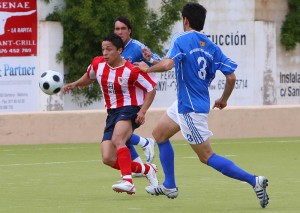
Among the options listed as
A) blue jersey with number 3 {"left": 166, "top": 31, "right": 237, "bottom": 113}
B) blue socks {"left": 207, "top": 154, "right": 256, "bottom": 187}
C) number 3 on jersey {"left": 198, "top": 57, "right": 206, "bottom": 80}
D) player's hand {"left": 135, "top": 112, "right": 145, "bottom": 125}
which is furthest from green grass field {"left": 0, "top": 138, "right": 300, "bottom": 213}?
number 3 on jersey {"left": 198, "top": 57, "right": 206, "bottom": 80}

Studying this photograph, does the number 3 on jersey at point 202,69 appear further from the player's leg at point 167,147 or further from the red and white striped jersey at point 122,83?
the red and white striped jersey at point 122,83

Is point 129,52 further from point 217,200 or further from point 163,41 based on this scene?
point 163,41

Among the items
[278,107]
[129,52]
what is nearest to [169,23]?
[278,107]

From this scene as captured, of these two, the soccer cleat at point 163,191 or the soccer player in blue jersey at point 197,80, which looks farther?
the soccer cleat at point 163,191

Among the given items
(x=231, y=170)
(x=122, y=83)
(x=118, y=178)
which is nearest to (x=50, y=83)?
(x=118, y=178)

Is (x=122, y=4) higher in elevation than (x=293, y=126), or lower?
higher

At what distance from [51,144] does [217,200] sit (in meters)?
Answer: 10.1

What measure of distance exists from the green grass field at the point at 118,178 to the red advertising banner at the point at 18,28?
7.65 m

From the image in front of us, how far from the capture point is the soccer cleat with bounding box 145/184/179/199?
11.6m

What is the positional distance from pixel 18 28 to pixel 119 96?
16216 millimetres

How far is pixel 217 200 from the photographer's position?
460 inches

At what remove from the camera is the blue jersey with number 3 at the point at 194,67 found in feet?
36.1

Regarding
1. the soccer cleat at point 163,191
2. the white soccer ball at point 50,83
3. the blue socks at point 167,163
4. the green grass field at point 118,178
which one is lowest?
the green grass field at point 118,178

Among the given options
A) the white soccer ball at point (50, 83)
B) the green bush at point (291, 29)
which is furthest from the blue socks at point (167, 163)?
the green bush at point (291, 29)
